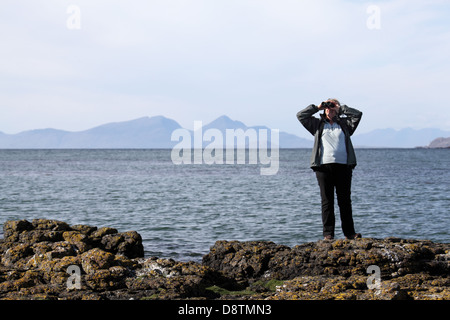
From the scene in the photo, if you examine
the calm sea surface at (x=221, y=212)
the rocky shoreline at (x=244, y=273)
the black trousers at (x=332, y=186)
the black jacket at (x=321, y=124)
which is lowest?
the calm sea surface at (x=221, y=212)

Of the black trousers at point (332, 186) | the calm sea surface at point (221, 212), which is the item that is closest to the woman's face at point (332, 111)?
the black trousers at point (332, 186)

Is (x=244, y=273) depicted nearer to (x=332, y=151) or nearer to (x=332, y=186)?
(x=332, y=186)

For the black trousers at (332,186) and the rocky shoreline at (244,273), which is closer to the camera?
the rocky shoreline at (244,273)

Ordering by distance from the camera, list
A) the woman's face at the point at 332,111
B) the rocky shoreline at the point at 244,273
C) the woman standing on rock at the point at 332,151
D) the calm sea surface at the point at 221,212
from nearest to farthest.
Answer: the rocky shoreline at the point at 244,273 < the woman standing on rock at the point at 332,151 < the woman's face at the point at 332,111 < the calm sea surface at the point at 221,212

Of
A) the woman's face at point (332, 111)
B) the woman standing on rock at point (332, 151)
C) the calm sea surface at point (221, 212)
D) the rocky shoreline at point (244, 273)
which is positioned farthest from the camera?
the calm sea surface at point (221, 212)

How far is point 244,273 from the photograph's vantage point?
10062mm

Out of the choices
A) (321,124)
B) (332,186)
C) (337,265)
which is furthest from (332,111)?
(337,265)

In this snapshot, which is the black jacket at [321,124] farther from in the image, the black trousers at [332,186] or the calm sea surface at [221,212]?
the calm sea surface at [221,212]

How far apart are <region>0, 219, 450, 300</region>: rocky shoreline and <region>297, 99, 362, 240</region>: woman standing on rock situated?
2.37 ft

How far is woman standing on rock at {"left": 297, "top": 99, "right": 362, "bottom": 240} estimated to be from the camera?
9.86m

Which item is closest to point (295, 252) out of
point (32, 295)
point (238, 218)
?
point (32, 295)

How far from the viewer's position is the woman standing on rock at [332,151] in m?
9.86

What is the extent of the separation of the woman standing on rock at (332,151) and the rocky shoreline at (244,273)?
0.72 metres

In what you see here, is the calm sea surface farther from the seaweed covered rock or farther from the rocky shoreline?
the rocky shoreline
